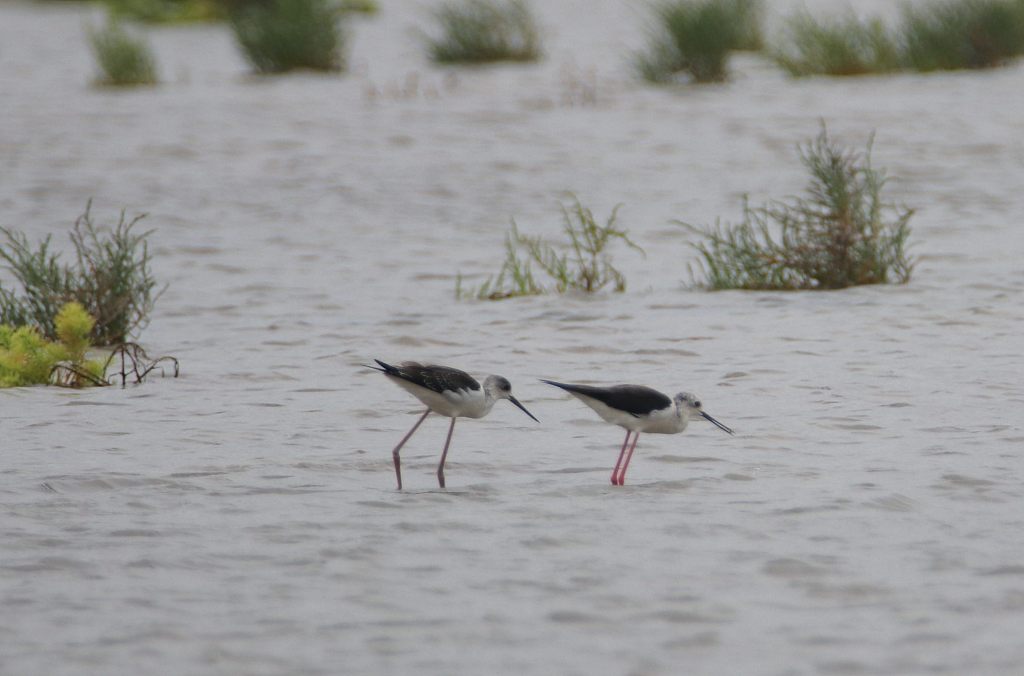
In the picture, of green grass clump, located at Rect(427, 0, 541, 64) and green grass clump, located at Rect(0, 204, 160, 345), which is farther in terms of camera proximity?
green grass clump, located at Rect(427, 0, 541, 64)

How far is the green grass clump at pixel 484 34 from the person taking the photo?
1177 inches

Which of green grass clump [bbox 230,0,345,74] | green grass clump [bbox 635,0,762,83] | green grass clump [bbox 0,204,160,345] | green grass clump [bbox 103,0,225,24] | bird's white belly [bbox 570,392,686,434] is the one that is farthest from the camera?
green grass clump [bbox 103,0,225,24]

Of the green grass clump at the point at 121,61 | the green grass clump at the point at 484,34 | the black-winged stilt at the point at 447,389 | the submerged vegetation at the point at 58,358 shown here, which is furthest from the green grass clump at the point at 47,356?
the green grass clump at the point at 484,34

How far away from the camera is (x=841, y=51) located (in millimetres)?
27141

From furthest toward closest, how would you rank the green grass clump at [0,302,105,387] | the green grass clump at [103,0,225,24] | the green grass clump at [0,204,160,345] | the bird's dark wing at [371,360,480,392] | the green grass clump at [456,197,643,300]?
the green grass clump at [103,0,225,24], the green grass clump at [456,197,643,300], the green grass clump at [0,204,160,345], the green grass clump at [0,302,105,387], the bird's dark wing at [371,360,480,392]

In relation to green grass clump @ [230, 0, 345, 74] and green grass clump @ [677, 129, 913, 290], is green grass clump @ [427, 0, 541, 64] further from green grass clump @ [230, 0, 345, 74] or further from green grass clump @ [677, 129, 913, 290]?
green grass clump @ [677, 129, 913, 290]

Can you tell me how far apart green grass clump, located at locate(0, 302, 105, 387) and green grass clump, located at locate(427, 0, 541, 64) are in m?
21.0

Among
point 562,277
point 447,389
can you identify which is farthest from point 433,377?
point 562,277

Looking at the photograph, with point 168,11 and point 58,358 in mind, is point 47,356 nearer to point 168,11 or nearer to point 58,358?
point 58,358

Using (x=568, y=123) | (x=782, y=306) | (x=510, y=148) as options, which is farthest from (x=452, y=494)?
(x=568, y=123)

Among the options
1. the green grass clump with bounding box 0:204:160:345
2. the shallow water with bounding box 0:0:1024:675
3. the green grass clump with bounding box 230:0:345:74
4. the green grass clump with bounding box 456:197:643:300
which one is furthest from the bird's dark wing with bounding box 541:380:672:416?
the green grass clump with bounding box 230:0:345:74

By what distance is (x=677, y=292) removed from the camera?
41.5 feet

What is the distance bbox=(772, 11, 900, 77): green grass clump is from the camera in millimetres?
27141

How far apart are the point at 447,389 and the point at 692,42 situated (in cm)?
2119
